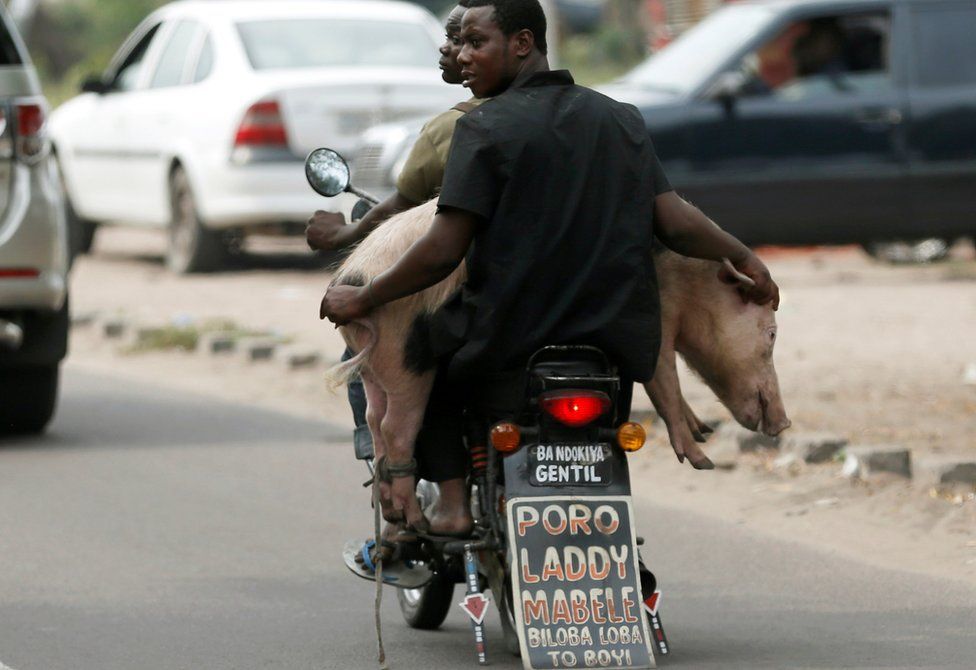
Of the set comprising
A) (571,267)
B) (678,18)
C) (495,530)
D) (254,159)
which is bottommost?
(678,18)

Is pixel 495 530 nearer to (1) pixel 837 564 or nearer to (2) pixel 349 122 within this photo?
(1) pixel 837 564

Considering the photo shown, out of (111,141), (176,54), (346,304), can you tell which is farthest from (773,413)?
(111,141)

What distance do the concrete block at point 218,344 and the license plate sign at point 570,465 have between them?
6978mm

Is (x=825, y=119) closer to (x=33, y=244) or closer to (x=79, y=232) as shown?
(x=33, y=244)

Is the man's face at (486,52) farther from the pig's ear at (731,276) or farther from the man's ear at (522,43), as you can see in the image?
the pig's ear at (731,276)

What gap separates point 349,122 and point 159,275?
225 cm

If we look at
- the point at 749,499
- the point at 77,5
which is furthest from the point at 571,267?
the point at 77,5

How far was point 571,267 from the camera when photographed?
4.93 m

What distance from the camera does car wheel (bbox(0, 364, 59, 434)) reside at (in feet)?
29.9

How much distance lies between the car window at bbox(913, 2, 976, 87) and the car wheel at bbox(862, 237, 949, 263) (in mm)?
1873

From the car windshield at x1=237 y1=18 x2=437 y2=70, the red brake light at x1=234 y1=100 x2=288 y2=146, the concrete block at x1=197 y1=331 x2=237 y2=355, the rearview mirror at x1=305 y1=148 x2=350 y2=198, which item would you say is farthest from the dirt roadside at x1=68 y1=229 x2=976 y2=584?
the car windshield at x1=237 y1=18 x2=437 y2=70

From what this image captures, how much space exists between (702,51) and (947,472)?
689 centimetres

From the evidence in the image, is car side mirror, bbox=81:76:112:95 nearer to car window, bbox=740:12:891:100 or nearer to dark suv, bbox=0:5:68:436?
car window, bbox=740:12:891:100

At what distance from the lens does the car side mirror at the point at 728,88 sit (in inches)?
528
